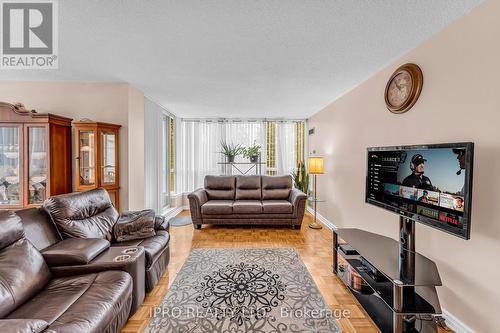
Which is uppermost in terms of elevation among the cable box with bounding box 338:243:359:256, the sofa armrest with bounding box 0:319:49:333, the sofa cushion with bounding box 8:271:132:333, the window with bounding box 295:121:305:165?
the window with bounding box 295:121:305:165

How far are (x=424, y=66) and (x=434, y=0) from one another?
635mm

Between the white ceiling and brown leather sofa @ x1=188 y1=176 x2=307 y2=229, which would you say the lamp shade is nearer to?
brown leather sofa @ x1=188 y1=176 x2=307 y2=229

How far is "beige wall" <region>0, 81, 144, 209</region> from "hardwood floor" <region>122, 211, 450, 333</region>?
1.14 m

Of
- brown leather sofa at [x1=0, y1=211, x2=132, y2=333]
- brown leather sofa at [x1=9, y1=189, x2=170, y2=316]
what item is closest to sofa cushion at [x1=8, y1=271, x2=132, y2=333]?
brown leather sofa at [x1=0, y1=211, x2=132, y2=333]

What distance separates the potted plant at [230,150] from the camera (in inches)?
208

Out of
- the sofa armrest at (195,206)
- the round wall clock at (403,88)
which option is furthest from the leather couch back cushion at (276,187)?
the round wall clock at (403,88)

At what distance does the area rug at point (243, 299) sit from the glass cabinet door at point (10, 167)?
230cm

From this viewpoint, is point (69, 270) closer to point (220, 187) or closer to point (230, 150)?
point (220, 187)

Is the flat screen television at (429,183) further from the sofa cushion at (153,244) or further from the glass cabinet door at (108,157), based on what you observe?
the glass cabinet door at (108,157)

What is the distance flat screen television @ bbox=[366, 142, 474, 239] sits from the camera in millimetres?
1378

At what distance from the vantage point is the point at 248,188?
4816 mm

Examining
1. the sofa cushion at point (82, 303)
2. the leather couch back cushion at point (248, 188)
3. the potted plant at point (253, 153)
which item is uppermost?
the potted plant at point (253, 153)

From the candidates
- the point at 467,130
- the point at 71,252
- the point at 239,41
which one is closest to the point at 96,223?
the point at 71,252

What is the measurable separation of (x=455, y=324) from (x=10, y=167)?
483 centimetres
